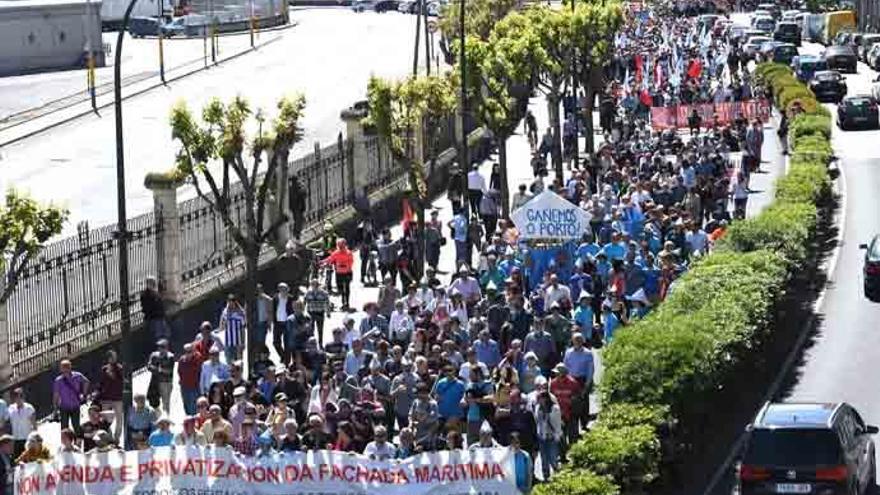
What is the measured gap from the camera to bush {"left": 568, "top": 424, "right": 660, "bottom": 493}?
2139cm

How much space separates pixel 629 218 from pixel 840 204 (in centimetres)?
1140

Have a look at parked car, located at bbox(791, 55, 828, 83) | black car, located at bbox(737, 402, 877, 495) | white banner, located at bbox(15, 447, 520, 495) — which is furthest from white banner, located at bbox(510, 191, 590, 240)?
parked car, located at bbox(791, 55, 828, 83)

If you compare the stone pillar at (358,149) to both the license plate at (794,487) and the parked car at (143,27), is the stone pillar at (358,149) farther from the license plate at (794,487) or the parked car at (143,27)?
the parked car at (143,27)

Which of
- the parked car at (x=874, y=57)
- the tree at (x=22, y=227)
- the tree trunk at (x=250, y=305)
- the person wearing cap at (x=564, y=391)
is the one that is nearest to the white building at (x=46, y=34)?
the parked car at (x=874, y=57)

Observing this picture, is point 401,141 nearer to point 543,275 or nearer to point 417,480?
point 543,275

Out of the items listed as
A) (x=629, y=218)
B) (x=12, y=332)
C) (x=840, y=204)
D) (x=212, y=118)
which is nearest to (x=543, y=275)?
(x=629, y=218)

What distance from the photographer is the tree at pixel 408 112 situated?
37656 millimetres

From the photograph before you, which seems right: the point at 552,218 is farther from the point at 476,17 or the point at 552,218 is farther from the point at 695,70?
the point at 476,17

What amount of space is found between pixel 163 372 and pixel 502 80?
2446 cm

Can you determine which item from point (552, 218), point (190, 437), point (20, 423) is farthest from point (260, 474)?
point (552, 218)

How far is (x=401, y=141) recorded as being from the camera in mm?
39125

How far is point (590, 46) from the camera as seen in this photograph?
192 ft

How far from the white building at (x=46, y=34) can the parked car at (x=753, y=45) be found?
25.1 metres

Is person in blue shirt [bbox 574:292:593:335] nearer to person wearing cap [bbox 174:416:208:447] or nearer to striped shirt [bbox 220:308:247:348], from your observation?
striped shirt [bbox 220:308:247:348]
